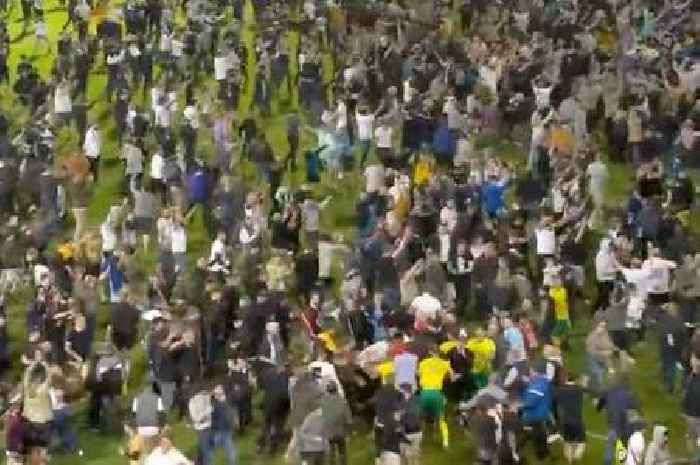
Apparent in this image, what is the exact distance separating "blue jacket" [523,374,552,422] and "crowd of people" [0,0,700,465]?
0.03 metres

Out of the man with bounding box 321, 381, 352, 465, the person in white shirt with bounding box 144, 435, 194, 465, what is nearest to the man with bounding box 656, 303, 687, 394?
the man with bounding box 321, 381, 352, 465

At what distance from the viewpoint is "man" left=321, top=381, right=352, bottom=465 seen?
16.2 meters

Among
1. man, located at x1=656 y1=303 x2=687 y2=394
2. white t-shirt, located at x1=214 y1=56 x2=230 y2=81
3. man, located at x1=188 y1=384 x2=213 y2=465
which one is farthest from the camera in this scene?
white t-shirt, located at x1=214 y1=56 x2=230 y2=81

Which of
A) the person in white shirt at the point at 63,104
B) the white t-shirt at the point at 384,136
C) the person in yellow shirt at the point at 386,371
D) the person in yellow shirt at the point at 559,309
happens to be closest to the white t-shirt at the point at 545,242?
the person in yellow shirt at the point at 559,309

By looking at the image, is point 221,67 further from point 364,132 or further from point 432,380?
point 432,380

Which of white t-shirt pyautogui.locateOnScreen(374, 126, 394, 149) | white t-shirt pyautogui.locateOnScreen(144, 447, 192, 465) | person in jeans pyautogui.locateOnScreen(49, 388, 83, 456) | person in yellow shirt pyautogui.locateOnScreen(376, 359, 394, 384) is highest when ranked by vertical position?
white t-shirt pyautogui.locateOnScreen(374, 126, 394, 149)

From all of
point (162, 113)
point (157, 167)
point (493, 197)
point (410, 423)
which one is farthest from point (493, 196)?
point (162, 113)

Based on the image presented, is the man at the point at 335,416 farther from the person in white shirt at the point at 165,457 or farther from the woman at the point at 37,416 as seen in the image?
the woman at the point at 37,416

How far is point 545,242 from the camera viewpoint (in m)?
21.2

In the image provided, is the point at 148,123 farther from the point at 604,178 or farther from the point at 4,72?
the point at 604,178

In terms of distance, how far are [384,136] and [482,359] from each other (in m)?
8.64

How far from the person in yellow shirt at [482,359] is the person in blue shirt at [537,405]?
3.16ft

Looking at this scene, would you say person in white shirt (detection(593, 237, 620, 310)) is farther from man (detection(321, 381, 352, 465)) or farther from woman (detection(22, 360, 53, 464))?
woman (detection(22, 360, 53, 464))

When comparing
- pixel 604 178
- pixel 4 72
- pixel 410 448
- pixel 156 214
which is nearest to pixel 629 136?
pixel 604 178
